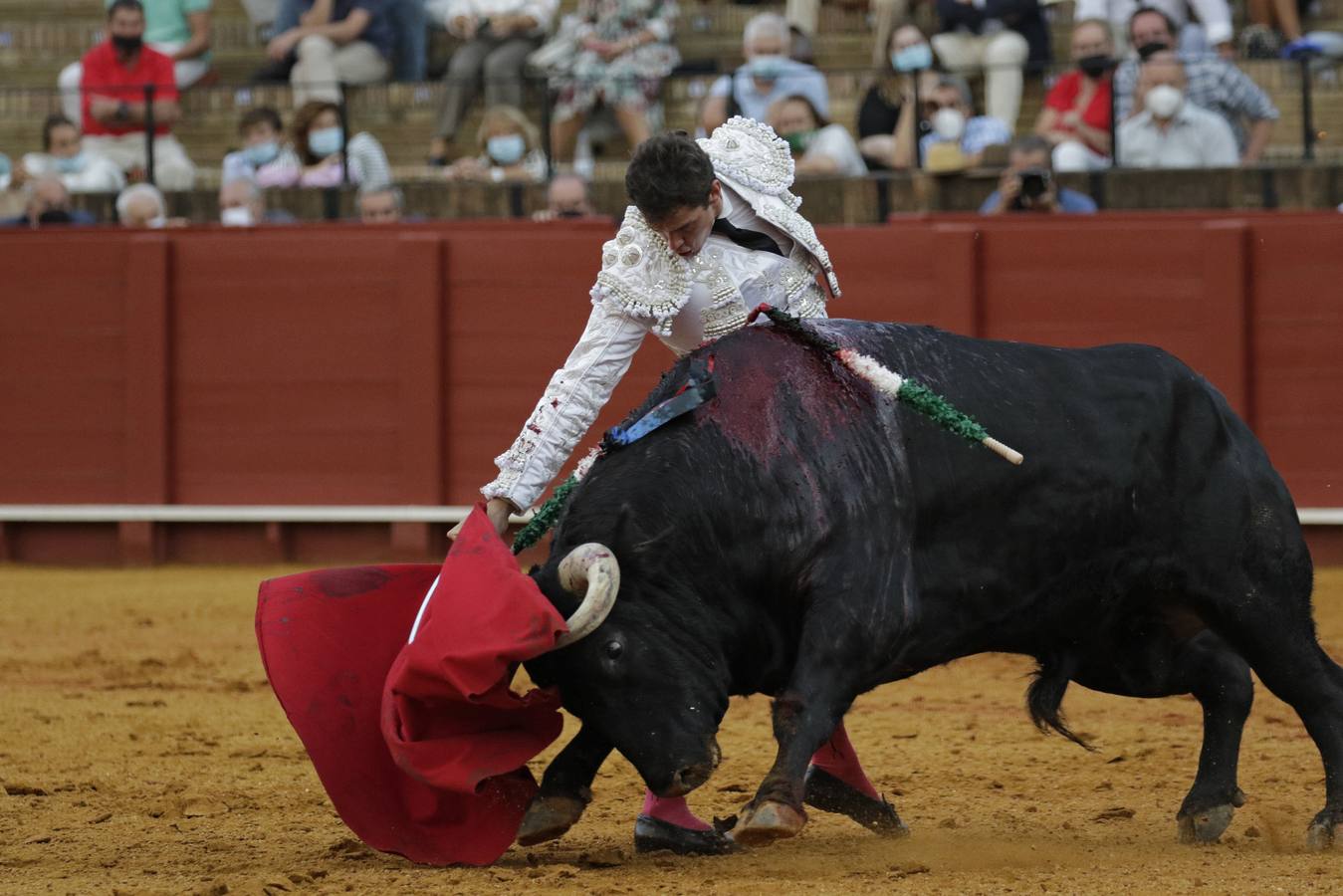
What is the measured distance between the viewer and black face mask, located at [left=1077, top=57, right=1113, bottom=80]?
8.57 meters

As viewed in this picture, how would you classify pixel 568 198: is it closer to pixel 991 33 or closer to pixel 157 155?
pixel 991 33

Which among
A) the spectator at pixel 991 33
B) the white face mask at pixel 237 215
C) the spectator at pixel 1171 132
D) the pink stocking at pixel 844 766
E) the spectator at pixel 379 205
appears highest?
the spectator at pixel 991 33

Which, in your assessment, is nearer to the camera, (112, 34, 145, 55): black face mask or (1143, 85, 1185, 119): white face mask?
(1143, 85, 1185, 119): white face mask

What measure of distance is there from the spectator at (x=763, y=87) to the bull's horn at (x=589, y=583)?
5.53 meters

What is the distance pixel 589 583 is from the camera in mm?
3469

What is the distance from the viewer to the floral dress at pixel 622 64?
9.54 metres

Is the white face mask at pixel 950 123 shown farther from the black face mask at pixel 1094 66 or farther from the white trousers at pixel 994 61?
the black face mask at pixel 1094 66

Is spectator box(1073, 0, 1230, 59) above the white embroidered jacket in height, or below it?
above

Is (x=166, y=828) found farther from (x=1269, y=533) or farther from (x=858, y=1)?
(x=858, y=1)

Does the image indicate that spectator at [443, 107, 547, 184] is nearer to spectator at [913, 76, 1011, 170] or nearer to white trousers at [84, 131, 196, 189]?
white trousers at [84, 131, 196, 189]

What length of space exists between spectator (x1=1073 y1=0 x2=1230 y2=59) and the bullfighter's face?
18.8 feet

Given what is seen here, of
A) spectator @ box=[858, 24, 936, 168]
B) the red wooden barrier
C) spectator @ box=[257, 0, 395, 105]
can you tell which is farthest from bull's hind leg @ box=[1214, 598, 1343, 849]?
spectator @ box=[257, 0, 395, 105]

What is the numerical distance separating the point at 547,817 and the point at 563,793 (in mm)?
54

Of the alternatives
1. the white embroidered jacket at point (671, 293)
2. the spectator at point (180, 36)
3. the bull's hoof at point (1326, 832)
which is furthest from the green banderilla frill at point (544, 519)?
the spectator at point (180, 36)
